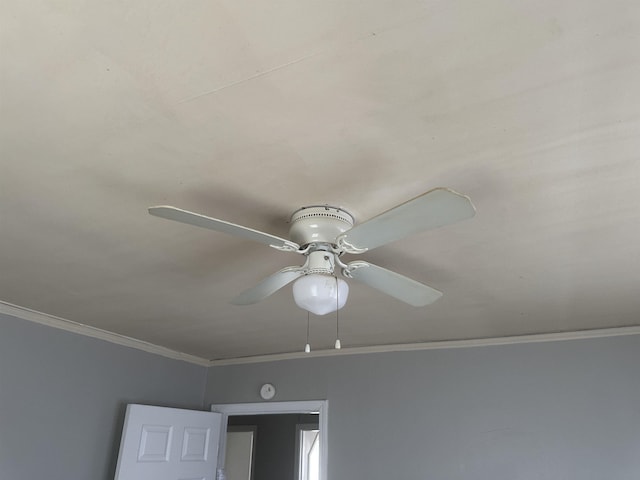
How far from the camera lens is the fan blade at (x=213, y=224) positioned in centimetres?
122

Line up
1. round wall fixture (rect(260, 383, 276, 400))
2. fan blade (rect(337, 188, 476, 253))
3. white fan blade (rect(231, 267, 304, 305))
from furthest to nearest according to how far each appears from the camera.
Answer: round wall fixture (rect(260, 383, 276, 400)) < white fan blade (rect(231, 267, 304, 305)) < fan blade (rect(337, 188, 476, 253))

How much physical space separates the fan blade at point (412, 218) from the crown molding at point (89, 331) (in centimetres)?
217

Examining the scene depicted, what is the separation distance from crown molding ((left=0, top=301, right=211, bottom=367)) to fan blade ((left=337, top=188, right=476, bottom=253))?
2.17 m

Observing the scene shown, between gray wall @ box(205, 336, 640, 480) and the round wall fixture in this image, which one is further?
the round wall fixture

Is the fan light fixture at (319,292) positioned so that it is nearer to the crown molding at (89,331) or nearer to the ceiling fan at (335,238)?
the ceiling fan at (335,238)

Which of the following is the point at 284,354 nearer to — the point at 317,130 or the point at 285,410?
the point at 285,410

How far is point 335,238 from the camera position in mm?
1524

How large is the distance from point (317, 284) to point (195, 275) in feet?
2.81

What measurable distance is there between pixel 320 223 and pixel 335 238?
0.07m

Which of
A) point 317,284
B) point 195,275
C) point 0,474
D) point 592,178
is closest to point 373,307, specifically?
point 195,275

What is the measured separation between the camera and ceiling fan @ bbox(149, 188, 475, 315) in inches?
48.2

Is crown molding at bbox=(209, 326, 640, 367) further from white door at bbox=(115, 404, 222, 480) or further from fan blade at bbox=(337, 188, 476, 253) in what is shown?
fan blade at bbox=(337, 188, 476, 253)

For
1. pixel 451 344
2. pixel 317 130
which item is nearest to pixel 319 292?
pixel 317 130

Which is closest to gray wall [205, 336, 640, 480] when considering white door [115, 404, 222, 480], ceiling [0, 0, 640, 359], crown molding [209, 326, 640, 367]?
crown molding [209, 326, 640, 367]
